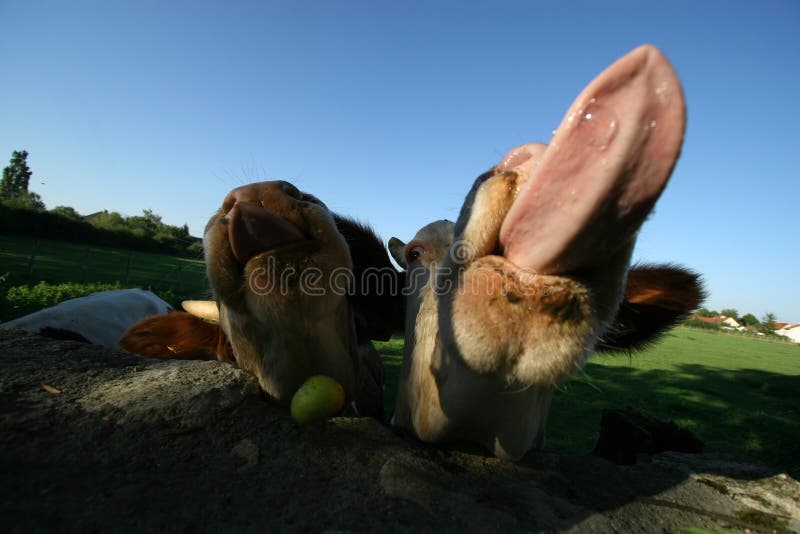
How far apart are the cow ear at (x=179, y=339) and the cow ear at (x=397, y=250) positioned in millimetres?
1081

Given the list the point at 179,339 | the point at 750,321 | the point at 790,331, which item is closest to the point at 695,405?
the point at 179,339

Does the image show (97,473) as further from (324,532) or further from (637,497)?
(637,497)

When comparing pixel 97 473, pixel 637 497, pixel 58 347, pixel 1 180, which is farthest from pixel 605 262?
pixel 1 180

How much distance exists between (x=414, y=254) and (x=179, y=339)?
1.46 metres

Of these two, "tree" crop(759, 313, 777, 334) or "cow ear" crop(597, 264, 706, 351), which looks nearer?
"cow ear" crop(597, 264, 706, 351)

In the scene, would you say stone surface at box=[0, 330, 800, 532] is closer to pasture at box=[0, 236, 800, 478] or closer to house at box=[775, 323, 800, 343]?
pasture at box=[0, 236, 800, 478]

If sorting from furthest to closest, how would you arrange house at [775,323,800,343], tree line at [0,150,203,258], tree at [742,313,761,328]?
tree at [742,313,761,328] → house at [775,323,800,343] → tree line at [0,150,203,258]

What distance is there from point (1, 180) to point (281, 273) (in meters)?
87.0

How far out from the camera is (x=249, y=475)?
1.41 metres

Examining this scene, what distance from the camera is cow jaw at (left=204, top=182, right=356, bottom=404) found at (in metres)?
1.66

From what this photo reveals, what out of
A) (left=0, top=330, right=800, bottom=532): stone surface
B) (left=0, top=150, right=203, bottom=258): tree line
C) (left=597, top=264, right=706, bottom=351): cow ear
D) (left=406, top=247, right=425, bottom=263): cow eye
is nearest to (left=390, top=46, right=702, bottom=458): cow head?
(left=0, top=330, right=800, bottom=532): stone surface

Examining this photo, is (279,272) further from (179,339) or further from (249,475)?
(179,339)

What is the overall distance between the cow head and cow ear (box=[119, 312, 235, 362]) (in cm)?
149

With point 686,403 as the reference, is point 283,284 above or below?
above
